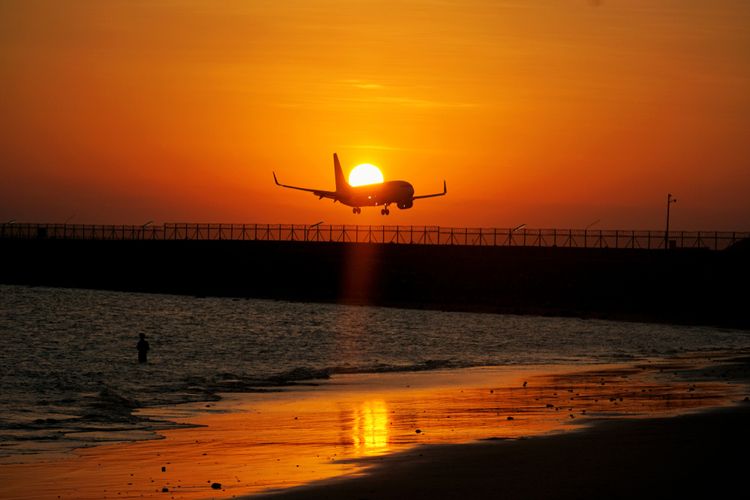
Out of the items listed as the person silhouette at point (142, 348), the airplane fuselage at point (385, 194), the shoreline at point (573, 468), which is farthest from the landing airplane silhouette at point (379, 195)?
the shoreline at point (573, 468)

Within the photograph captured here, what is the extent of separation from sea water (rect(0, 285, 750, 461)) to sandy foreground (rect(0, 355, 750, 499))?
261cm

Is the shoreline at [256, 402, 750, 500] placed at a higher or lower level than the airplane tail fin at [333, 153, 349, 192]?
lower

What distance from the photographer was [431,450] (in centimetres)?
2223

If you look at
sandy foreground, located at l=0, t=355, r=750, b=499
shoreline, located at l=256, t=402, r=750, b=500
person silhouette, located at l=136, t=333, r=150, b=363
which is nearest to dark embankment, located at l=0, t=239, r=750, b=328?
person silhouette, located at l=136, t=333, r=150, b=363

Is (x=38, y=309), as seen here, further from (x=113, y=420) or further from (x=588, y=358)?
(x=113, y=420)

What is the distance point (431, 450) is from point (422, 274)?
9667 cm

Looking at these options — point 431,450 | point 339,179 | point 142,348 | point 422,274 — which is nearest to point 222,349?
point 142,348

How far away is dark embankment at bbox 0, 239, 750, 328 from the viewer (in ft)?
323

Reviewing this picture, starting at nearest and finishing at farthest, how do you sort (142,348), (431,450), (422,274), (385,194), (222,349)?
(431,450) → (142,348) → (222,349) → (385,194) → (422,274)

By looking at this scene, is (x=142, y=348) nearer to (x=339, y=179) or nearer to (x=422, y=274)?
(x=422, y=274)

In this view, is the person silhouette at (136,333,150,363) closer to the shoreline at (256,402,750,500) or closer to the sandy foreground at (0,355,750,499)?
the sandy foreground at (0,355,750,499)

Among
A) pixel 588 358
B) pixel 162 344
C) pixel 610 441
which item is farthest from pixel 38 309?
pixel 610 441

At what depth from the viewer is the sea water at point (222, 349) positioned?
104 ft

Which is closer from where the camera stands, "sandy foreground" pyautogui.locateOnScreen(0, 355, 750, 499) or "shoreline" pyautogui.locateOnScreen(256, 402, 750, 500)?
"shoreline" pyautogui.locateOnScreen(256, 402, 750, 500)
